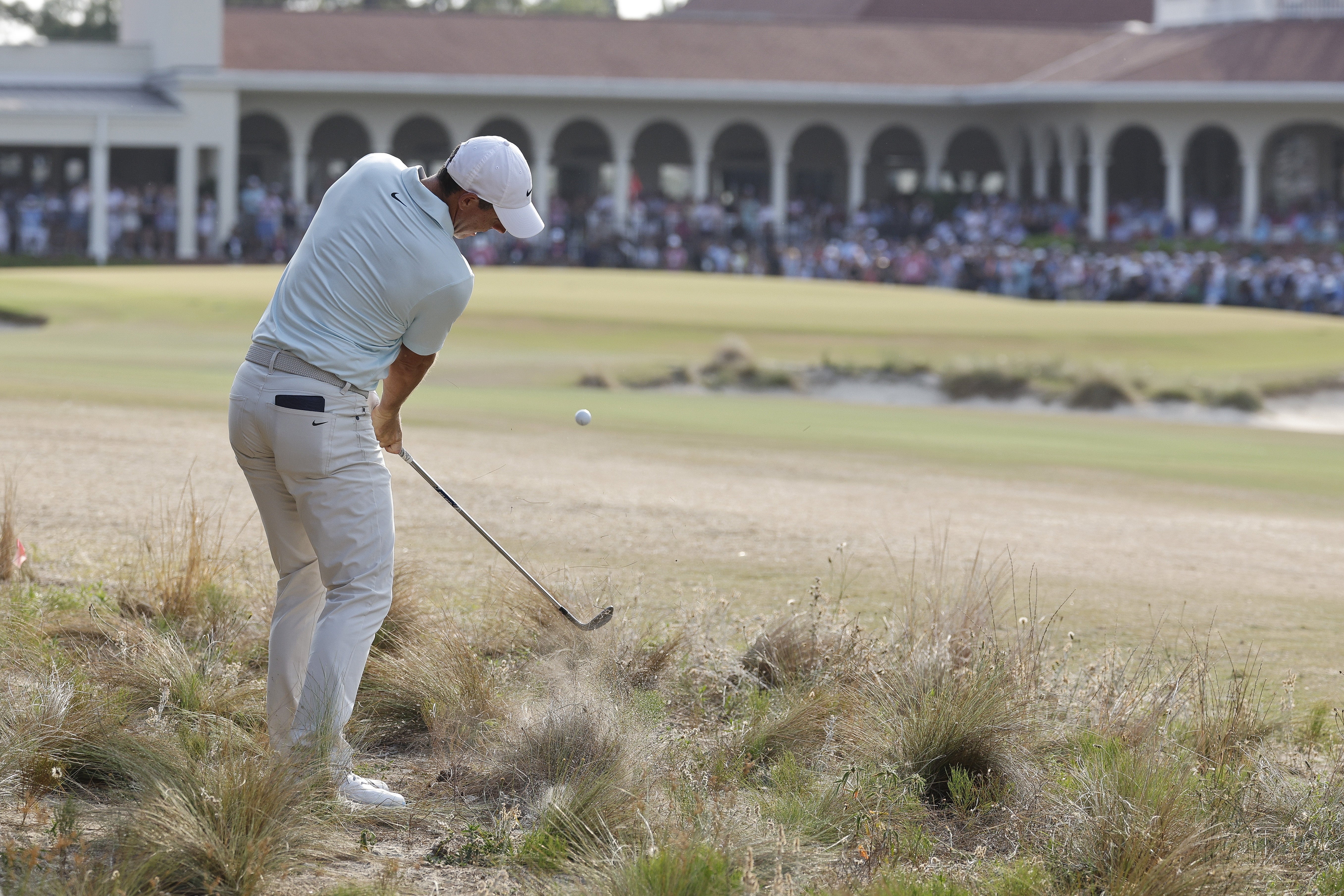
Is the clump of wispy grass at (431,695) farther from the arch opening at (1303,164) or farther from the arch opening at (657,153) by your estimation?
the arch opening at (1303,164)

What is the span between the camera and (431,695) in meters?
5.69

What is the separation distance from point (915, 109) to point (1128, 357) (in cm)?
2330

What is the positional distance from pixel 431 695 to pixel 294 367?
4.85ft

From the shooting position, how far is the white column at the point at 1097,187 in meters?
44.2

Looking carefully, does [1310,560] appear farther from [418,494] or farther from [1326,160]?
[1326,160]

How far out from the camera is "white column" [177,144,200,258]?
4141 cm

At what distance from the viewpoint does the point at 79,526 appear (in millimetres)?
8867

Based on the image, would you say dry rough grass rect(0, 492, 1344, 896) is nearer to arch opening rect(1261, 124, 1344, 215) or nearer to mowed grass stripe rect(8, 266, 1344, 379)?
mowed grass stripe rect(8, 266, 1344, 379)

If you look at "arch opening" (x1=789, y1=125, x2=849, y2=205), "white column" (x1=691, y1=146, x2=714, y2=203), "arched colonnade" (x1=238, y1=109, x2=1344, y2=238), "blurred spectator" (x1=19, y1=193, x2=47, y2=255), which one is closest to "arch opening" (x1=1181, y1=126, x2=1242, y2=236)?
"arched colonnade" (x1=238, y1=109, x2=1344, y2=238)

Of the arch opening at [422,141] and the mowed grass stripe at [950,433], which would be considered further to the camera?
the arch opening at [422,141]

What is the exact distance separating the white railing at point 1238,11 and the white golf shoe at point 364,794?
47535 millimetres

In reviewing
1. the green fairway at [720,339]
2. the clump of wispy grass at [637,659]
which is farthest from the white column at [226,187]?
the clump of wispy grass at [637,659]

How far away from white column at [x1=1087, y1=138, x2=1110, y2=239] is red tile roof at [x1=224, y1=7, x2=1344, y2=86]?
1.73m

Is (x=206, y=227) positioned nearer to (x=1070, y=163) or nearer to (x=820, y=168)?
(x=820, y=168)
